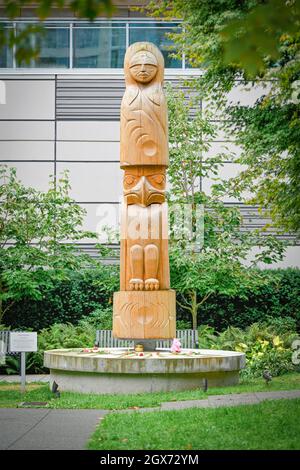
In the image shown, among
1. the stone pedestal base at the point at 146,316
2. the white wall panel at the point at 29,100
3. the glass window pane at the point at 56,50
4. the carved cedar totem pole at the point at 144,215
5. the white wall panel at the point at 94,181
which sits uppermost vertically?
the glass window pane at the point at 56,50

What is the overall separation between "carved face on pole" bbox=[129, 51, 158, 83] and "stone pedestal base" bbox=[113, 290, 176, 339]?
3.93 meters

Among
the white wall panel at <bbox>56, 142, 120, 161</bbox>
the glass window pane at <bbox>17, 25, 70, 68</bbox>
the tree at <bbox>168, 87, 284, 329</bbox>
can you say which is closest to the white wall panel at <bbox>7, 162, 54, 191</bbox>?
the white wall panel at <bbox>56, 142, 120, 161</bbox>

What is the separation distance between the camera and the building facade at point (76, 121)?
23188 mm

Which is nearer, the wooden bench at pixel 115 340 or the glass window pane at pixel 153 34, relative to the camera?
the wooden bench at pixel 115 340

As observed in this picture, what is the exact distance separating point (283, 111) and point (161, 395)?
658 centimetres

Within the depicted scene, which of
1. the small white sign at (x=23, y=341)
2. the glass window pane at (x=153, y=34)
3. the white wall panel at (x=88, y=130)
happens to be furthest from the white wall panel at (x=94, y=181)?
the small white sign at (x=23, y=341)

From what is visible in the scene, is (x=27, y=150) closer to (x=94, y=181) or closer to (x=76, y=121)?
(x=76, y=121)

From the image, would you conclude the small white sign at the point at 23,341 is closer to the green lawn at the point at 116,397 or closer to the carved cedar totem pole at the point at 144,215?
the green lawn at the point at 116,397

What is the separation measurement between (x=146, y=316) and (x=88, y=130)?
1120 cm

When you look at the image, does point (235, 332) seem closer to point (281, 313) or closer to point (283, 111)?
point (281, 313)

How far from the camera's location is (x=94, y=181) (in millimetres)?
23281

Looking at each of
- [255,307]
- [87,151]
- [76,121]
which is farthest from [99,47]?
[255,307]

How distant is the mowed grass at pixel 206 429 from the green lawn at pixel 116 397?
1283mm
